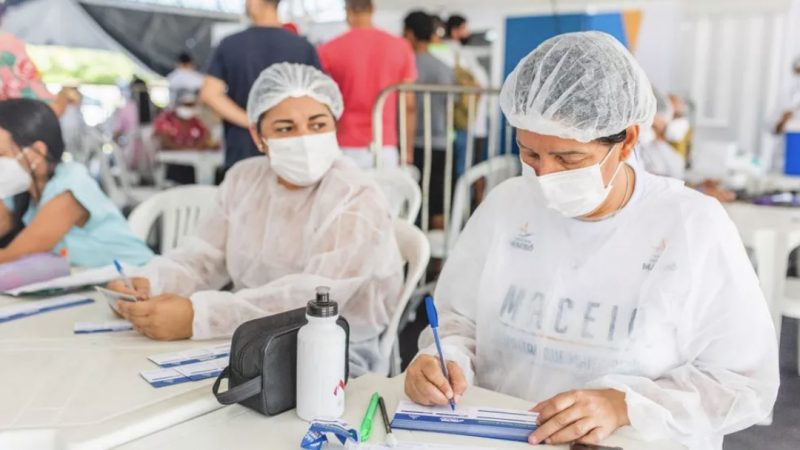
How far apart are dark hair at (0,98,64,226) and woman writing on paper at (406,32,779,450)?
1.25 metres

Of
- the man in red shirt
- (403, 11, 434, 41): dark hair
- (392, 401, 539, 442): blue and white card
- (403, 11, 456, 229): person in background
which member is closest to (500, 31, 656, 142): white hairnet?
(392, 401, 539, 442): blue and white card

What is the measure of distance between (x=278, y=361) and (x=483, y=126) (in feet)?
14.2

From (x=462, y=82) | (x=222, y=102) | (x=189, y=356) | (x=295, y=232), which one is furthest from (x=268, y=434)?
(x=462, y=82)

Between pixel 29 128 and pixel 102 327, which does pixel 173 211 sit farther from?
pixel 102 327

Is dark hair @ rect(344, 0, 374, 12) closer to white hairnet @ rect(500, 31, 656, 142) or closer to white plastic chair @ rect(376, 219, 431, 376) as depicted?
white plastic chair @ rect(376, 219, 431, 376)

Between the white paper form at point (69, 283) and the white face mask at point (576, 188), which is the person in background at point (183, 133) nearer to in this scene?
the white paper form at point (69, 283)

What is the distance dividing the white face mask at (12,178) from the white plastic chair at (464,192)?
1.82 meters

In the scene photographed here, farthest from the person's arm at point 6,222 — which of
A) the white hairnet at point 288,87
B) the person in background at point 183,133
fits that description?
the person in background at point 183,133

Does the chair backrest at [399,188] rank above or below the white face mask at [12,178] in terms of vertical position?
below

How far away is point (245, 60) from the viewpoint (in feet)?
9.84

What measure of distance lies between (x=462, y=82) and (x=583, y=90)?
11.8 feet

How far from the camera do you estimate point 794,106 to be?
5742mm

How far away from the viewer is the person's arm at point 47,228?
6.36ft

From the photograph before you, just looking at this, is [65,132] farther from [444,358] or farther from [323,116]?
[444,358]
